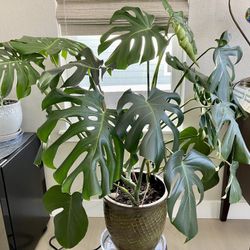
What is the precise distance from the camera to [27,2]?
148cm

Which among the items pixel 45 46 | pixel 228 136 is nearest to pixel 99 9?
pixel 45 46

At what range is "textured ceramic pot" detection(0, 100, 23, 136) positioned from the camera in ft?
4.49

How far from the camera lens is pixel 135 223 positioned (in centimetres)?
108

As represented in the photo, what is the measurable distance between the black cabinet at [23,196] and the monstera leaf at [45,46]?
544mm

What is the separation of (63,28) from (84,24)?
122mm

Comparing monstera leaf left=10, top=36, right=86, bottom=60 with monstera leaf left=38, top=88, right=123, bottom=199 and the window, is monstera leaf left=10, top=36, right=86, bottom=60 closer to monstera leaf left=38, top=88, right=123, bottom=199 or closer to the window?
monstera leaf left=38, top=88, right=123, bottom=199

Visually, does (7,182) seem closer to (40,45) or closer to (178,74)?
(40,45)

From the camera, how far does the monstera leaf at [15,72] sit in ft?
3.02

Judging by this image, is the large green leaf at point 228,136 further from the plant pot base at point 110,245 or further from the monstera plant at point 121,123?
the plant pot base at point 110,245

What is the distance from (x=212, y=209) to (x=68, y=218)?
1.17 meters

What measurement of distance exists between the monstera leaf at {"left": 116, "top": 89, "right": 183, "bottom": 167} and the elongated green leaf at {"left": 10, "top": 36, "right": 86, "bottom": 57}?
0.30 metres

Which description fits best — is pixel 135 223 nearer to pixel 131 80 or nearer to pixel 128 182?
pixel 128 182

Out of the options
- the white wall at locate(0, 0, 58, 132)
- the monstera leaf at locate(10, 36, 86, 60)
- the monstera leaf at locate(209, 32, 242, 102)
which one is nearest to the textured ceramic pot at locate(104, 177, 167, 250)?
the monstera leaf at locate(209, 32, 242, 102)

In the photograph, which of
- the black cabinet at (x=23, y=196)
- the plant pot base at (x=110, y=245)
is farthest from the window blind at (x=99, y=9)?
the plant pot base at (x=110, y=245)
